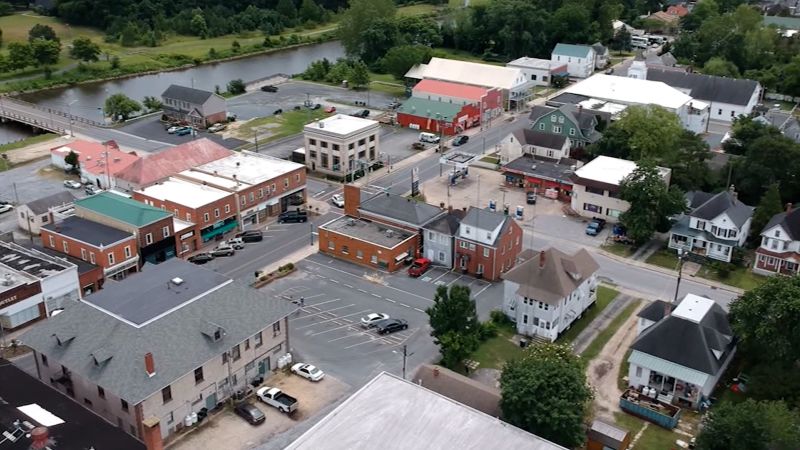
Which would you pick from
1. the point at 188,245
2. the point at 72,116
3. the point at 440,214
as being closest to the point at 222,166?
the point at 188,245

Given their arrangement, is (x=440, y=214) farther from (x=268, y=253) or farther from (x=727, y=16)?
(x=727, y=16)

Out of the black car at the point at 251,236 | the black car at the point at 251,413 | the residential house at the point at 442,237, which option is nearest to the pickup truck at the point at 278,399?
the black car at the point at 251,413

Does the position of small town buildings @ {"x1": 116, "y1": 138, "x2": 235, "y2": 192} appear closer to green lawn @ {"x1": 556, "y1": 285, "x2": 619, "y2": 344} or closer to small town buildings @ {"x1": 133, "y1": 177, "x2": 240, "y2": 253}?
small town buildings @ {"x1": 133, "y1": 177, "x2": 240, "y2": 253}

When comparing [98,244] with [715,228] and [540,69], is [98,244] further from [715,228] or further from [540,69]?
[540,69]

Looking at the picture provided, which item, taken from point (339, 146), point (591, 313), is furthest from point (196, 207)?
point (591, 313)

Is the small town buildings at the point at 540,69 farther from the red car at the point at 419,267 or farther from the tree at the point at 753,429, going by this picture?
the tree at the point at 753,429

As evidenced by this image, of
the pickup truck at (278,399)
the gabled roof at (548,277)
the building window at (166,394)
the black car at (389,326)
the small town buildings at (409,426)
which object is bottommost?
the pickup truck at (278,399)
